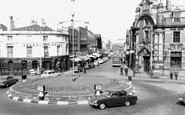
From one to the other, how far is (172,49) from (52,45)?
82.4ft

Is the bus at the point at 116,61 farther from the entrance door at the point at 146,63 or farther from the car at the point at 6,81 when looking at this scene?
the car at the point at 6,81

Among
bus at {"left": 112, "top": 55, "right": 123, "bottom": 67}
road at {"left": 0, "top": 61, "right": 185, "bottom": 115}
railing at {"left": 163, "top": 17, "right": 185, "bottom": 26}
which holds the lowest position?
road at {"left": 0, "top": 61, "right": 185, "bottom": 115}

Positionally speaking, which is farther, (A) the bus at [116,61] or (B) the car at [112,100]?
(A) the bus at [116,61]

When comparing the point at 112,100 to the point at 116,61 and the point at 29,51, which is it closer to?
the point at 29,51

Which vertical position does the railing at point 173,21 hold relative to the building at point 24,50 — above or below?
above

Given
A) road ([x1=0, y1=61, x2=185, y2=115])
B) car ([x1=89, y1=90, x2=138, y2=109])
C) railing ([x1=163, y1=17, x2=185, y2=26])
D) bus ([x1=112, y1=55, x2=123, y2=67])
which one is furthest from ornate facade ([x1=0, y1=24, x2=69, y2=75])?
car ([x1=89, y1=90, x2=138, y2=109])

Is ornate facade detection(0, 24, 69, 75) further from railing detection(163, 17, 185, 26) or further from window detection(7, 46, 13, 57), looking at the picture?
railing detection(163, 17, 185, 26)

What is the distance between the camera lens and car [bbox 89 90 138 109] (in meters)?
18.5

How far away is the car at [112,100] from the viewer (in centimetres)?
1847

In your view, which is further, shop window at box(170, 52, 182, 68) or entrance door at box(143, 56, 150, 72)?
entrance door at box(143, 56, 150, 72)

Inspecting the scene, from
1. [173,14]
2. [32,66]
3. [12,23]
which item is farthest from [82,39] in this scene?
[173,14]

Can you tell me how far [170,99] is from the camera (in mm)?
22344

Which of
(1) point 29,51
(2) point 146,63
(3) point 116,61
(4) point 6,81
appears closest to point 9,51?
(1) point 29,51

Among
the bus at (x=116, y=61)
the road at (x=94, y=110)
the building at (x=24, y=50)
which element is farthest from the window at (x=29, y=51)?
the bus at (x=116, y=61)
